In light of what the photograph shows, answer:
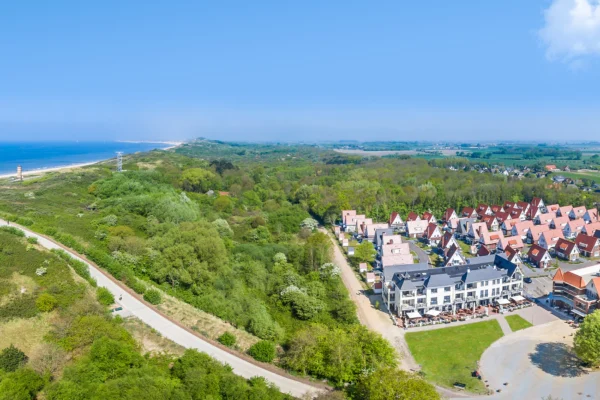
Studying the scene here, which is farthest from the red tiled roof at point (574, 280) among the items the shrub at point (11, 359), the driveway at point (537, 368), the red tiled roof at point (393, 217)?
the shrub at point (11, 359)

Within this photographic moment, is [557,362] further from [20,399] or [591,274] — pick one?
[20,399]

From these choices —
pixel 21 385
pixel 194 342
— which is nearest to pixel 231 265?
pixel 194 342

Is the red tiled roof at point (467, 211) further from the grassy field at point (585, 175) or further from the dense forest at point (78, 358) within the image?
the grassy field at point (585, 175)

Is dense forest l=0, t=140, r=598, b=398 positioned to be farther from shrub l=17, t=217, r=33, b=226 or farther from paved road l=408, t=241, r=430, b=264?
paved road l=408, t=241, r=430, b=264

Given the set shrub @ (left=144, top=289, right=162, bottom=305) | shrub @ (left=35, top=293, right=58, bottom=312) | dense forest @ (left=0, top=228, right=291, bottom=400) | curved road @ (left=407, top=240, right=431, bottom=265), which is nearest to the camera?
dense forest @ (left=0, top=228, right=291, bottom=400)

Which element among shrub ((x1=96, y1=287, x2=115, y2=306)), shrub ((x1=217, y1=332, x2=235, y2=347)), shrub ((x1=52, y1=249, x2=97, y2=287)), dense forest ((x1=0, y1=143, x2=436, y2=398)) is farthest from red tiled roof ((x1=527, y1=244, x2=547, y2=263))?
shrub ((x1=52, y1=249, x2=97, y2=287))
